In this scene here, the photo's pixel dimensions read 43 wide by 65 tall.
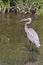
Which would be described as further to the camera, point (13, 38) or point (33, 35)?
point (13, 38)

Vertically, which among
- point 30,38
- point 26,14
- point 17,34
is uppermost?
point 30,38

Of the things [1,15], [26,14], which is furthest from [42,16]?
[1,15]

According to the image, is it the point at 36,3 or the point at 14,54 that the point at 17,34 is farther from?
the point at 36,3

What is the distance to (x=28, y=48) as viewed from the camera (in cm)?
1068

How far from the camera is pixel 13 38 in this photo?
12.2m

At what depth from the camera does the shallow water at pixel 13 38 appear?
371 inches

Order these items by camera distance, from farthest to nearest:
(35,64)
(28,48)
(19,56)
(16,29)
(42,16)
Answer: (42,16) → (16,29) → (28,48) → (19,56) → (35,64)

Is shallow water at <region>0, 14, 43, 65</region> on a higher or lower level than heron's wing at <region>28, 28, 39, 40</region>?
lower

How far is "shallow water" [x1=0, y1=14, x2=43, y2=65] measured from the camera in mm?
9414

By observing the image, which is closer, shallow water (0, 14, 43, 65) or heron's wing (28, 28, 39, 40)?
shallow water (0, 14, 43, 65)

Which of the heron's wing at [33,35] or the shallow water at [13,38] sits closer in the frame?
the shallow water at [13,38]

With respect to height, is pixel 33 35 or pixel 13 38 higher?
pixel 33 35

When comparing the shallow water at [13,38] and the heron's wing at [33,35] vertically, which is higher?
the heron's wing at [33,35]

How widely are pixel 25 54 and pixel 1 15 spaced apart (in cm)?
766
